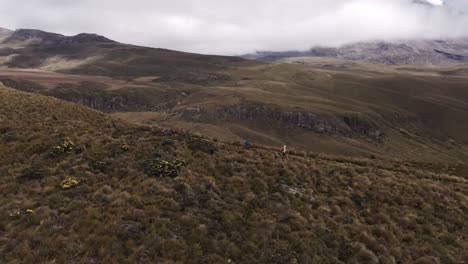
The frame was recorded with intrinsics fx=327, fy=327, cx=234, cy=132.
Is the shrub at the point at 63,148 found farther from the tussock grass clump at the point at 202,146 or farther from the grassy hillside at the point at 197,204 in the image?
the tussock grass clump at the point at 202,146

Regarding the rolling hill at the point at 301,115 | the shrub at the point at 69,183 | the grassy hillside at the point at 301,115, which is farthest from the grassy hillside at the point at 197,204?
the grassy hillside at the point at 301,115

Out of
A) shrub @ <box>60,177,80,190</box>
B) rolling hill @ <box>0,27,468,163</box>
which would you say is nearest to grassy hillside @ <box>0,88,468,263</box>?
shrub @ <box>60,177,80,190</box>

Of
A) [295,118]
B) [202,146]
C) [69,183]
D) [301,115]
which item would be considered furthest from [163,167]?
[301,115]

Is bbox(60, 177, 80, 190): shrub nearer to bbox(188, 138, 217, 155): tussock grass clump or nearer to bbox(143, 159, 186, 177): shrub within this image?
bbox(143, 159, 186, 177): shrub

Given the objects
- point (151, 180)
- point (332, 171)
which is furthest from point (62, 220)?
point (332, 171)

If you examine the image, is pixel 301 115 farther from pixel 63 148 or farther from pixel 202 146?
pixel 63 148
